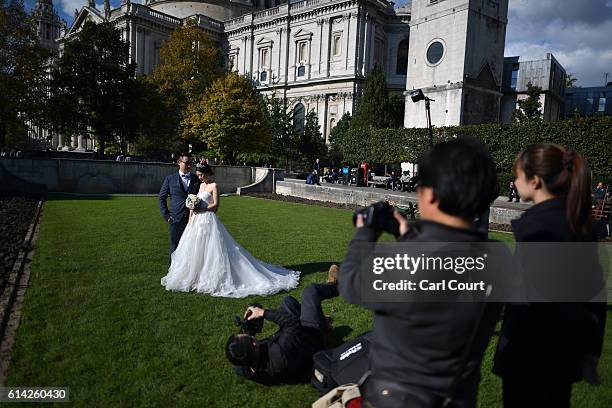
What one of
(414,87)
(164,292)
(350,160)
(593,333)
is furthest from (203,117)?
(593,333)

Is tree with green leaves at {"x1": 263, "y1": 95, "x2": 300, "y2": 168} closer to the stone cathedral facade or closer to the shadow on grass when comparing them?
the stone cathedral facade

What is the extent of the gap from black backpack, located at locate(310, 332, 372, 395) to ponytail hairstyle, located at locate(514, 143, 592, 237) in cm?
209

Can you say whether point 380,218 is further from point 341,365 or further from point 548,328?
point 341,365

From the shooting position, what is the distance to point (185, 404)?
4.02 meters

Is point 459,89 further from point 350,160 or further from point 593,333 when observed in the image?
point 593,333

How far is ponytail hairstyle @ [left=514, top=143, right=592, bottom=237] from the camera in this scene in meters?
2.41

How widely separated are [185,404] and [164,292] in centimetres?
336

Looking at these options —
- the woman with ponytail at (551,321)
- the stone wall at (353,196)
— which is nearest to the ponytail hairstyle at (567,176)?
the woman with ponytail at (551,321)

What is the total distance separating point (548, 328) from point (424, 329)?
3.10 ft

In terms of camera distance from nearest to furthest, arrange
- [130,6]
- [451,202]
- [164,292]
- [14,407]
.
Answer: [451,202], [14,407], [164,292], [130,6]

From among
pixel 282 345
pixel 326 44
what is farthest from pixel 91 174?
pixel 326 44

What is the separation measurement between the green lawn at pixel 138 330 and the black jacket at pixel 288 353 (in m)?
0.13

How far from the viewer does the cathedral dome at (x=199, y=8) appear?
7706 cm

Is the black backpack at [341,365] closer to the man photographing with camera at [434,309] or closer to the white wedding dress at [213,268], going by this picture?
the man photographing with camera at [434,309]
